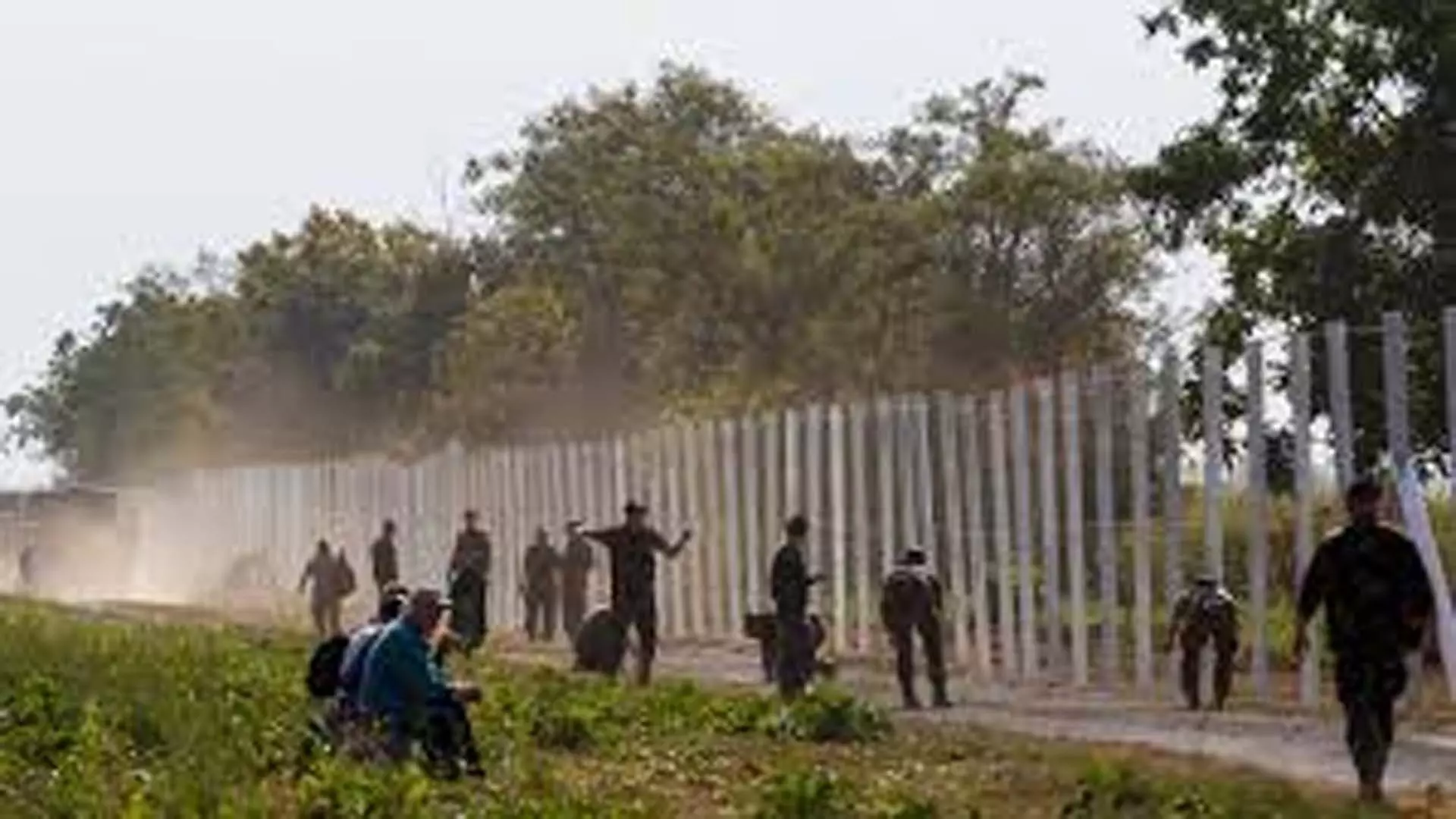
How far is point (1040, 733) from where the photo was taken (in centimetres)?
2469

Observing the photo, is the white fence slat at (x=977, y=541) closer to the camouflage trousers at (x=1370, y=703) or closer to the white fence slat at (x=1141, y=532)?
the white fence slat at (x=1141, y=532)

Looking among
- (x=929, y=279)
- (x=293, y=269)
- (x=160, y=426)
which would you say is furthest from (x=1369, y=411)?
(x=160, y=426)

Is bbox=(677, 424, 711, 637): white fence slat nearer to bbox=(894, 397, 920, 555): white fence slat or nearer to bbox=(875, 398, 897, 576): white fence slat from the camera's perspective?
bbox=(875, 398, 897, 576): white fence slat

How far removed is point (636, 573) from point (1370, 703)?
13169 millimetres

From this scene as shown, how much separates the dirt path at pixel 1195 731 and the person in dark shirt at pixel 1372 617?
1.48m

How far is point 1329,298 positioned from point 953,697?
610 centimetres

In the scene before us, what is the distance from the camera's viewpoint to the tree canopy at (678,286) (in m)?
57.8

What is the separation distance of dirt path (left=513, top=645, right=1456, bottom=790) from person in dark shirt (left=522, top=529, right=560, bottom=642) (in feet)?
31.6

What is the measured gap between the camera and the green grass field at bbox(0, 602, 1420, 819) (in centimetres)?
1644

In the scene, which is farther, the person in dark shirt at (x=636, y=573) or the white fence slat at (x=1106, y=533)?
the white fence slat at (x=1106, y=533)

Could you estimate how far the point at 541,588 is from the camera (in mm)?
43344

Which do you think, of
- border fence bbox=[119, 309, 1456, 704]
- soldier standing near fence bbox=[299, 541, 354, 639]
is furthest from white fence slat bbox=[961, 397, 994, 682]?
soldier standing near fence bbox=[299, 541, 354, 639]

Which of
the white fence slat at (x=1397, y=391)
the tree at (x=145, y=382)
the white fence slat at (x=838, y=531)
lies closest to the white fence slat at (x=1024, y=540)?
the white fence slat at (x=838, y=531)

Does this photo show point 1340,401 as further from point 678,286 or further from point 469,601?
point 678,286
